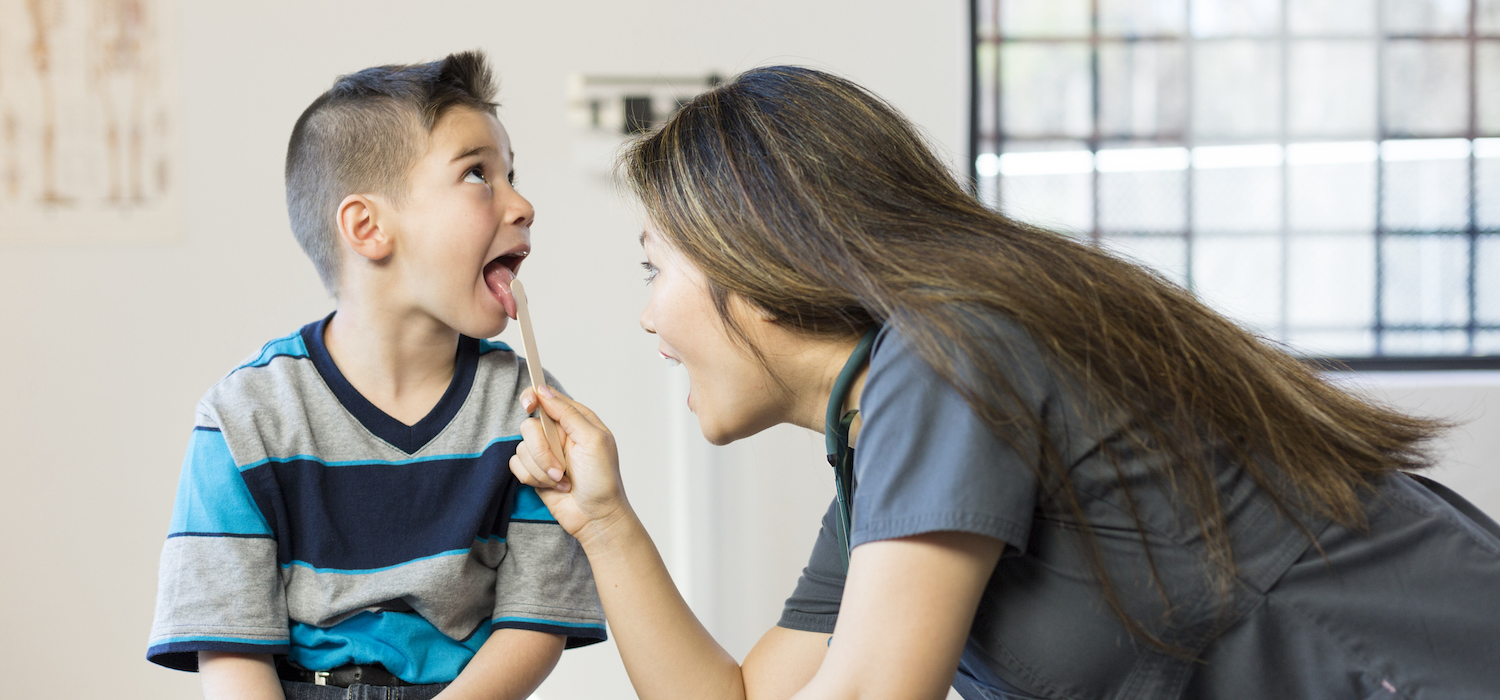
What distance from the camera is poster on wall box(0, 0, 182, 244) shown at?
201cm

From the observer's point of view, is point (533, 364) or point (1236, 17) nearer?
point (533, 364)

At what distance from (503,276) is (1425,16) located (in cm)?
266

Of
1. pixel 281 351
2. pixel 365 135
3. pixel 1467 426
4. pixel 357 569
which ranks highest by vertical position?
pixel 365 135

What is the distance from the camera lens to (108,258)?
203cm

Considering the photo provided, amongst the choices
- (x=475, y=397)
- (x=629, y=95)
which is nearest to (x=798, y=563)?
(x=629, y=95)

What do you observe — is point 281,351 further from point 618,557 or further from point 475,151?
point 618,557

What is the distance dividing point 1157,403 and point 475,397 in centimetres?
69

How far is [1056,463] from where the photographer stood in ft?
2.31

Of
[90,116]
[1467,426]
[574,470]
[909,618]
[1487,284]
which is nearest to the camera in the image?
[909,618]

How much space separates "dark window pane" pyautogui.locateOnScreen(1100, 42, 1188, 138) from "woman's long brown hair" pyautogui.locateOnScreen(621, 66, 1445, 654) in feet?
6.29

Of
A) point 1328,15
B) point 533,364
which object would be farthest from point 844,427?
point 1328,15

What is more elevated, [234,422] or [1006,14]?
[1006,14]

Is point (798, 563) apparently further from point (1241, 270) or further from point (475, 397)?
point (1241, 270)

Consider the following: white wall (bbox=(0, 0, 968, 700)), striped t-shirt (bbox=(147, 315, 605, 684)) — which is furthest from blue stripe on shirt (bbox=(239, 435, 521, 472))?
white wall (bbox=(0, 0, 968, 700))
